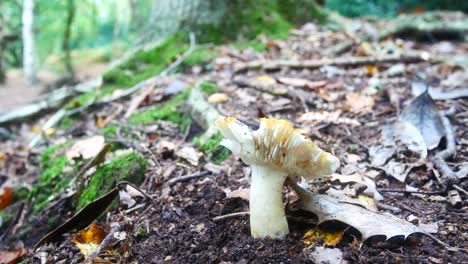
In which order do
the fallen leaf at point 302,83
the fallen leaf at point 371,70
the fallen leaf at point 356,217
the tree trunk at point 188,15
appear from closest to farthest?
the fallen leaf at point 356,217 → the fallen leaf at point 302,83 → the fallen leaf at point 371,70 → the tree trunk at point 188,15

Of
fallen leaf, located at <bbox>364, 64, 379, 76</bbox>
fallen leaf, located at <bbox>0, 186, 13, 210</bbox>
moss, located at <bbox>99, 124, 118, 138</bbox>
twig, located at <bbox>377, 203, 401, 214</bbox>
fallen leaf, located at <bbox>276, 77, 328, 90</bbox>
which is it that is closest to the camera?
twig, located at <bbox>377, 203, 401, 214</bbox>

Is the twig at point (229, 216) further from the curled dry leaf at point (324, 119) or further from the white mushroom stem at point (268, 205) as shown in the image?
the curled dry leaf at point (324, 119)

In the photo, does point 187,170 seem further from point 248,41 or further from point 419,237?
point 248,41

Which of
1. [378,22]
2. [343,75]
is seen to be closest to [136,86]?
[343,75]

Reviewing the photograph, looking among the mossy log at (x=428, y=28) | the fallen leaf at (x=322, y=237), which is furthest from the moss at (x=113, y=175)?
the mossy log at (x=428, y=28)

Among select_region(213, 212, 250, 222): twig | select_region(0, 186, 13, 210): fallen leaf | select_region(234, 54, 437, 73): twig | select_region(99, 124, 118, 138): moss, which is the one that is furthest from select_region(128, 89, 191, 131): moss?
select_region(213, 212, 250, 222): twig

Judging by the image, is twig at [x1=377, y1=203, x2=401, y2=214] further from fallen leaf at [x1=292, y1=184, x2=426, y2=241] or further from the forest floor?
fallen leaf at [x1=292, y1=184, x2=426, y2=241]
